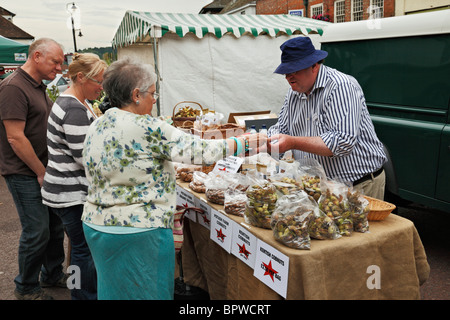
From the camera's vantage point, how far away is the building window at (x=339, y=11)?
17000mm

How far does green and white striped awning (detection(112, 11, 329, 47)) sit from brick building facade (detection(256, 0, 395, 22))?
716 centimetres

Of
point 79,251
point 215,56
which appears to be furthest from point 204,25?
point 79,251

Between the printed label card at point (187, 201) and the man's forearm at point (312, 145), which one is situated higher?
the man's forearm at point (312, 145)

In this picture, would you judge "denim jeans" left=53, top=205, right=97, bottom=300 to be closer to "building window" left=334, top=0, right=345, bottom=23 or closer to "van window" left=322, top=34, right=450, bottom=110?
"van window" left=322, top=34, right=450, bottom=110

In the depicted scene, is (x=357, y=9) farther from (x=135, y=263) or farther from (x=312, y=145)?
(x=135, y=263)

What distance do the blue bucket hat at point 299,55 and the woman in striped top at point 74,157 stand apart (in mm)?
1283

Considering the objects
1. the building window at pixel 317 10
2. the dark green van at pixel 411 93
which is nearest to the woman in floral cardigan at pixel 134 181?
the dark green van at pixel 411 93

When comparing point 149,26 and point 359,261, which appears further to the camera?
point 149,26

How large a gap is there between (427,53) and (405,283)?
2.42 meters

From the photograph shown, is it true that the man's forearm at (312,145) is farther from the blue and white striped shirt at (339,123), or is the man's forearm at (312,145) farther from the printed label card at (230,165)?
the printed label card at (230,165)

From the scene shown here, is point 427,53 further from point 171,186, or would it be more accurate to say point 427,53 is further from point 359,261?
point 171,186

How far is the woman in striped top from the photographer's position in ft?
8.32

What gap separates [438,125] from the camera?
11.9ft
